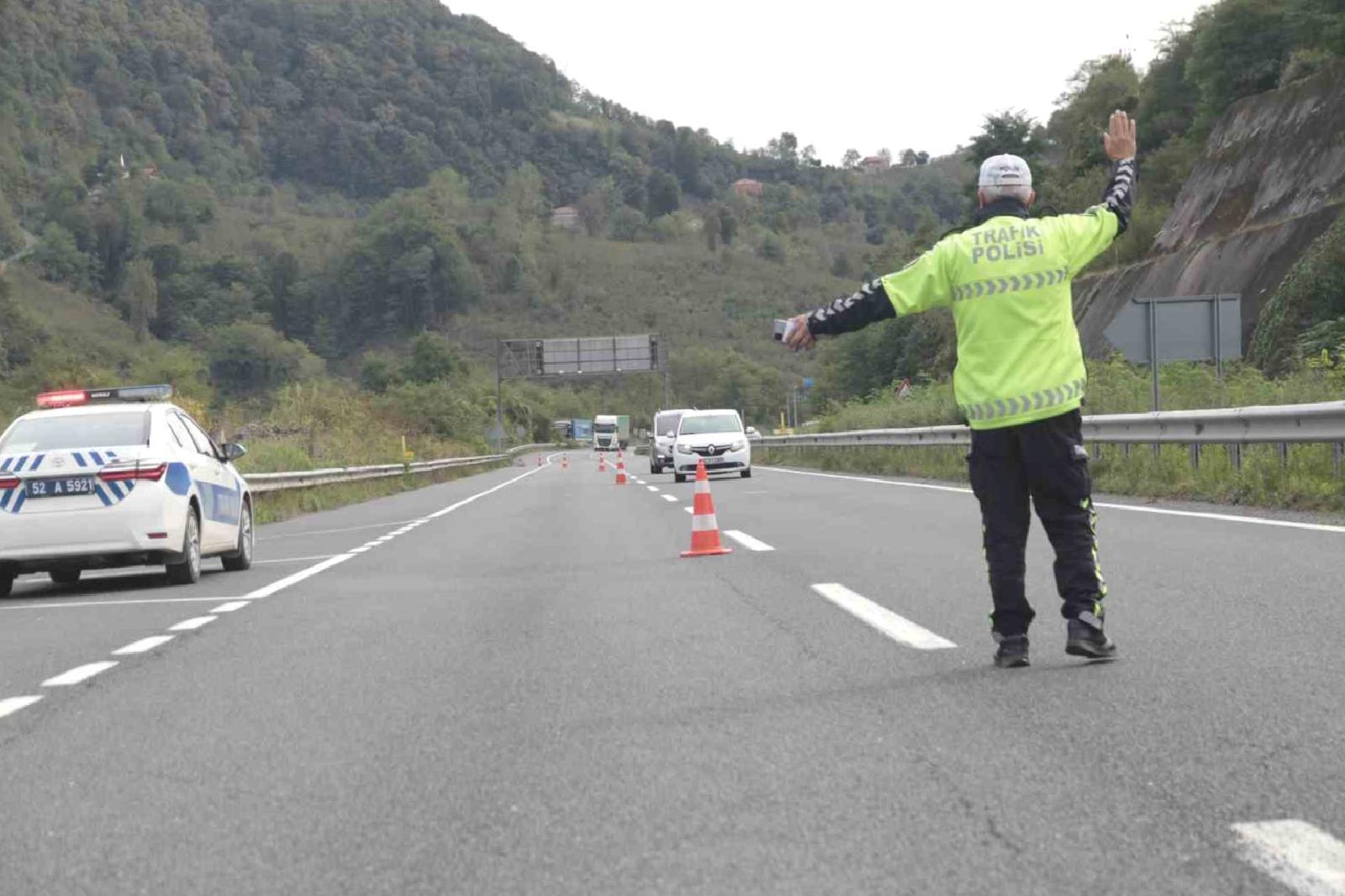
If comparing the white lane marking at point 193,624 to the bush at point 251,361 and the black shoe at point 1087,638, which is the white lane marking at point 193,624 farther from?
the bush at point 251,361

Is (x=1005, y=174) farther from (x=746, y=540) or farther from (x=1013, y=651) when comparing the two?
(x=746, y=540)

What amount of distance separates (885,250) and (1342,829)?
4331 inches

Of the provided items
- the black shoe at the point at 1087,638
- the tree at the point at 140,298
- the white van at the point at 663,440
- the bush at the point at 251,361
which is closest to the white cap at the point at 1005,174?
the black shoe at the point at 1087,638

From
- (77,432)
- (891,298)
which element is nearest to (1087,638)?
(891,298)

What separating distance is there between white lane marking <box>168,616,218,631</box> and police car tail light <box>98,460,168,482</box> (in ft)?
9.10

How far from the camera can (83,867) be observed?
165 inches

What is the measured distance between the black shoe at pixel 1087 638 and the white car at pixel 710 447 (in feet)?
86.4

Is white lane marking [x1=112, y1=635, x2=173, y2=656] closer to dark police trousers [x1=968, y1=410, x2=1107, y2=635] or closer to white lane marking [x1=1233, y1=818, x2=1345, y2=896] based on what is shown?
dark police trousers [x1=968, y1=410, x2=1107, y2=635]

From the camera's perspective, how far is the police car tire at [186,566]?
1305 cm

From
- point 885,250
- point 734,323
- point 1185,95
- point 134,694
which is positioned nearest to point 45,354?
point 885,250

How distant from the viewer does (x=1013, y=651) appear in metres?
6.59

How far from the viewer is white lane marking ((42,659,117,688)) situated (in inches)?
296

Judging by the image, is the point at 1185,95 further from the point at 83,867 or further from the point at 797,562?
the point at 83,867

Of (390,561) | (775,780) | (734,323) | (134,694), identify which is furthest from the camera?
(734,323)
